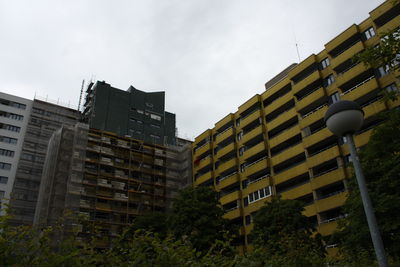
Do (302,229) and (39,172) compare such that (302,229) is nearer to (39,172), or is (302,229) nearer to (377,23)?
(377,23)

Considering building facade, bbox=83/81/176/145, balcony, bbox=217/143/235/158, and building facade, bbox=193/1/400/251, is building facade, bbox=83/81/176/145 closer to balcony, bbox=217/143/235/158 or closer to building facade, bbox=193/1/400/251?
balcony, bbox=217/143/235/158

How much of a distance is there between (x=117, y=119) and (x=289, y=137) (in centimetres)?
3967

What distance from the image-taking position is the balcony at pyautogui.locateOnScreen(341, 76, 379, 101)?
3385cm

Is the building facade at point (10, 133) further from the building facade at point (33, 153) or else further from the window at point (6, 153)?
the building facade at point (33, 153)

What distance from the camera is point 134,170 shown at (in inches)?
2296

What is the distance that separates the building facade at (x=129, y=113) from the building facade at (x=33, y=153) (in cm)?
604

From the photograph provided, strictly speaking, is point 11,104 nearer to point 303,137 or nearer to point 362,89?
point 303,137

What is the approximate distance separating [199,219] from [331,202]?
12704mm

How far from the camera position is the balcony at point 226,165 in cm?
4948

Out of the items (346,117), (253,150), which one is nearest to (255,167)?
→ (253,150)

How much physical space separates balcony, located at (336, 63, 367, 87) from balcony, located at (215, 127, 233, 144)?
18.3m

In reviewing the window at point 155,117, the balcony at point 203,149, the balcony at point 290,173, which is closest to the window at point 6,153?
the window at point 155,117

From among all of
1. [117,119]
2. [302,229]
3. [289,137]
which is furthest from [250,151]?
[117,119]

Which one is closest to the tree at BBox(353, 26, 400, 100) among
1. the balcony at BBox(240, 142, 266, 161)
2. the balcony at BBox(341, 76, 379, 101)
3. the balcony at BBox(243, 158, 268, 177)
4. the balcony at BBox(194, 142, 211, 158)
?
the balcony at BBox(341, 76, 379, 101)
